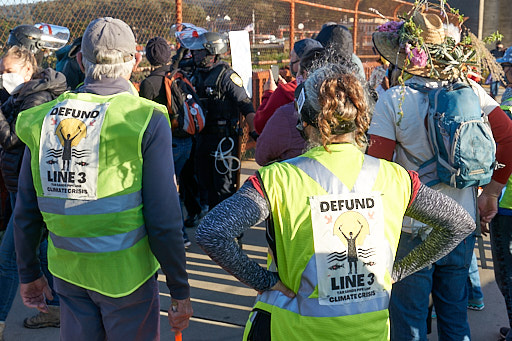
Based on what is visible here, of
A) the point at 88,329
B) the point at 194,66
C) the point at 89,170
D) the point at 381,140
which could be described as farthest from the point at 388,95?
the point at 194,66

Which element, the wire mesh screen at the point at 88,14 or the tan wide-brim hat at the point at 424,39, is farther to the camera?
the wire mesh screen at the point at 88,14

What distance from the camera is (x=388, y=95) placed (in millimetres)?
2734

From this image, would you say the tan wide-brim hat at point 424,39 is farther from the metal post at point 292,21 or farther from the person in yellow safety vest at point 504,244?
the metal post at point 292,21

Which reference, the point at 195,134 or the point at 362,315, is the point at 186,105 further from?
the point at 362,315

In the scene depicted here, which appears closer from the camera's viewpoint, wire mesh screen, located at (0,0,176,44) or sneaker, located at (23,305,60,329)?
sneaker, located at (23,305,60,329)

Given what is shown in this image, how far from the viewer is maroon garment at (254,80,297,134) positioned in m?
3.63

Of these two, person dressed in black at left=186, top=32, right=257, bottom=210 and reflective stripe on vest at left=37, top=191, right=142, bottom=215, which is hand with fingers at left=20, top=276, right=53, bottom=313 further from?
person dressed in black at left=186, top=32, right=257, bottom=210

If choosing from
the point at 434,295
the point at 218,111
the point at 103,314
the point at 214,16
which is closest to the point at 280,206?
the point at 103,314

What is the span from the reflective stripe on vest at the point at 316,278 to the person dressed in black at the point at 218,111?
339 cm

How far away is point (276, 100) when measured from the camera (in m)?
3.70

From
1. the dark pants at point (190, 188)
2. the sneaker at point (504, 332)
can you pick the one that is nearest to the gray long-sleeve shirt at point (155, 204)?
the sneaker at point (504, 332)

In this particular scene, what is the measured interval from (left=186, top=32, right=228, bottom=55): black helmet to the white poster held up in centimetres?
101

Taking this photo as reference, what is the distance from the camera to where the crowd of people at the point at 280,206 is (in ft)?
5.78

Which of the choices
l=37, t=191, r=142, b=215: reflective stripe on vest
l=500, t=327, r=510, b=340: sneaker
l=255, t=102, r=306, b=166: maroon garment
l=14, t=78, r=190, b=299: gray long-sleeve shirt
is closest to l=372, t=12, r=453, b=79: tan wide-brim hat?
l=255, t=102, r=306, b=166: maroon garment
